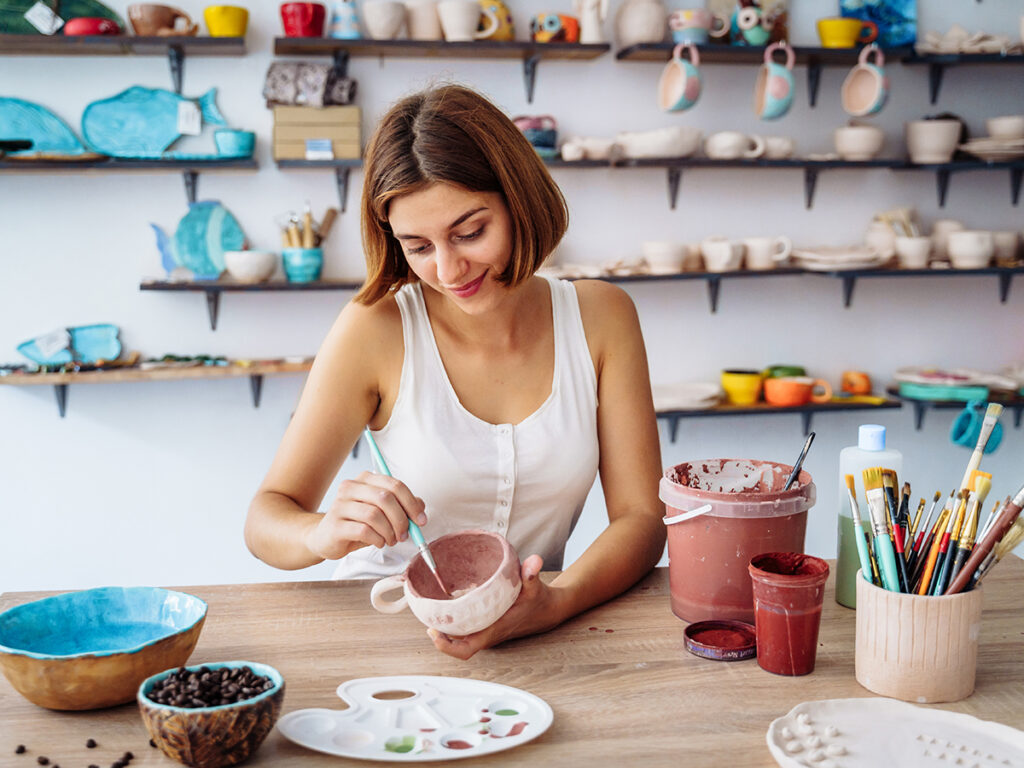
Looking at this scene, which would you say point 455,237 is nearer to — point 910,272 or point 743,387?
point 743,387

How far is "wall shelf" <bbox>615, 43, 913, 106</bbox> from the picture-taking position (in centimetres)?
300

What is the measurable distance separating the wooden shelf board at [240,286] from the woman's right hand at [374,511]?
1.84 metres

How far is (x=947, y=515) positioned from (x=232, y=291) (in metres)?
2.47

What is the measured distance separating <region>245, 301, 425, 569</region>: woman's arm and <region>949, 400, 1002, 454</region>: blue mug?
2.34m

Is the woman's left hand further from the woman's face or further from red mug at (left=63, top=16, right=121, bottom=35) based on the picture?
red mug at (left=63, top=16, right=121, bottom=35)

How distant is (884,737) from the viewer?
93 cm

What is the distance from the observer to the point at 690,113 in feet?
10.6

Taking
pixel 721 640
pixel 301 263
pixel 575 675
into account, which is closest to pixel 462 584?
pixel 575 675

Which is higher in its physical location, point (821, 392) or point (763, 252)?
point (763, 252)

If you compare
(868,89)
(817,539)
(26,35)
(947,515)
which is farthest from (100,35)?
(817,539)

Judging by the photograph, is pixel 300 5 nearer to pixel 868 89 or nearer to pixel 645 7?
pixel 645 7

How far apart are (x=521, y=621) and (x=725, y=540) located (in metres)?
0.27

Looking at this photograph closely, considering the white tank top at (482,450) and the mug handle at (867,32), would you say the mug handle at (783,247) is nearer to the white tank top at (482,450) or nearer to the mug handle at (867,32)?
the mug handle at (867,32)

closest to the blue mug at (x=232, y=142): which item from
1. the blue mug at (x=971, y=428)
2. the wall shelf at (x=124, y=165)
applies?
the wall shelf at (x=124, y=165)
